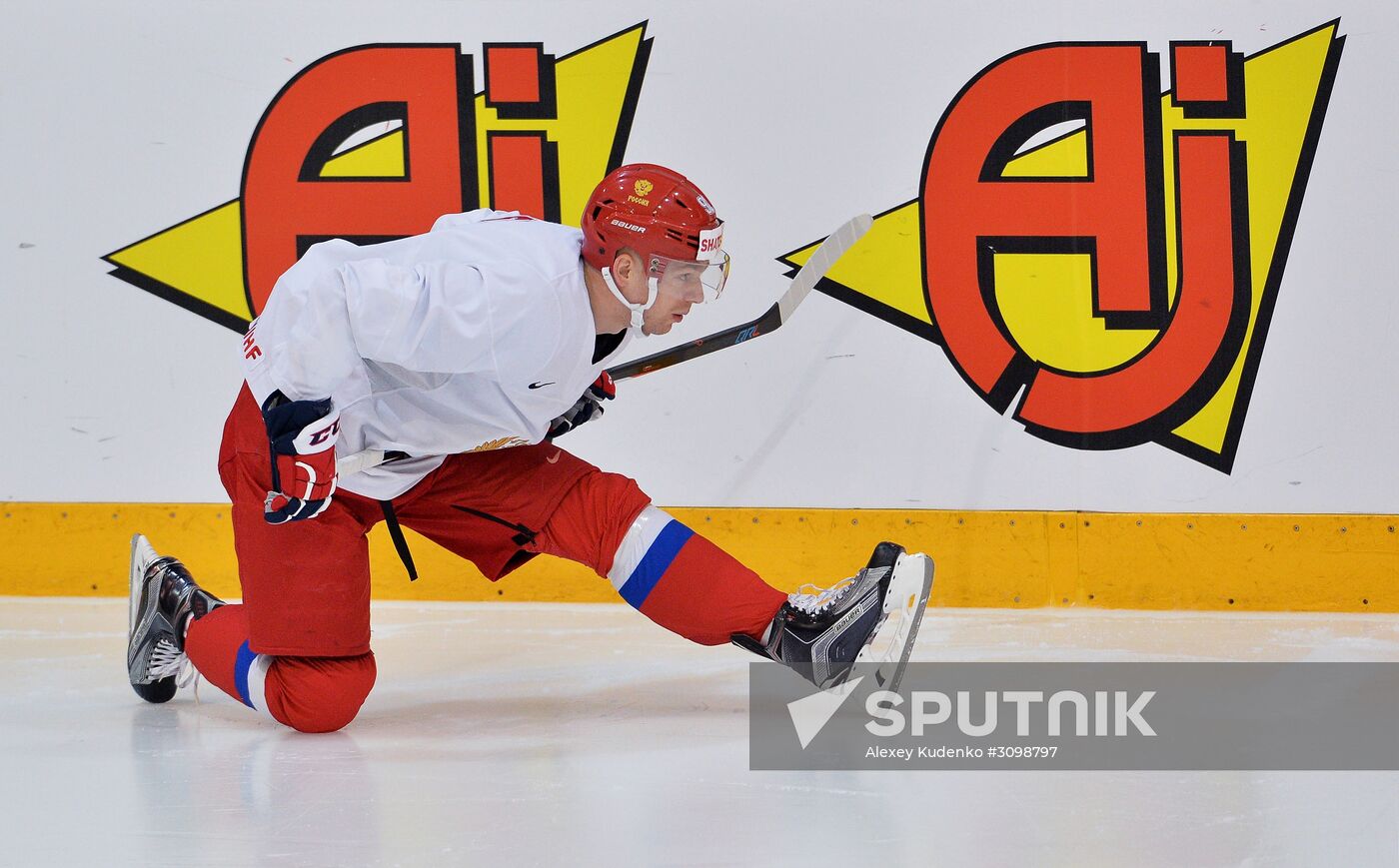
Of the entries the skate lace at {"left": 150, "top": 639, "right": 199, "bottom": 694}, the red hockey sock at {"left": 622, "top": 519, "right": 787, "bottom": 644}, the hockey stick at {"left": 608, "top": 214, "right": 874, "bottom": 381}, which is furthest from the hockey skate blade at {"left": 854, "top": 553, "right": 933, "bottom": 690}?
the skate lace at {"left": 150, "top": 639, "right": 199, "bottom": 694}

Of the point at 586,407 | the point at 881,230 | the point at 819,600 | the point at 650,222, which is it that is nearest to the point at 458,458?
the point at 586,407

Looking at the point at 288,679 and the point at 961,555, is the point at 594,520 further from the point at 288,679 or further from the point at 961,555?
the point at 961,555

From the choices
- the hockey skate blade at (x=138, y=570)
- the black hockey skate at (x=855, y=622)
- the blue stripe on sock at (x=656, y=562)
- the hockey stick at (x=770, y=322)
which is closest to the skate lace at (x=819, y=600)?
the black hockey skate at (x=855, y=622)

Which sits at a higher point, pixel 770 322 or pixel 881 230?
pixel 881 230

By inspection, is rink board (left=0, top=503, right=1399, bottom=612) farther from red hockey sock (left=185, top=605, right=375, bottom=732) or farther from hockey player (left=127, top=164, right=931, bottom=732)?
red hockey sock (left=185, top=605, right=375, bottom=732)

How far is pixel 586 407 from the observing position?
2383mm

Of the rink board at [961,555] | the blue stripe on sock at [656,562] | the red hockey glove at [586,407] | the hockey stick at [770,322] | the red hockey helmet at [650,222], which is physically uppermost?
the red hockey helmet at [650,222]

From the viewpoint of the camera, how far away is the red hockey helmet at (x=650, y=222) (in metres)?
2.01

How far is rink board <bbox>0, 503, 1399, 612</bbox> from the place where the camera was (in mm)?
3164

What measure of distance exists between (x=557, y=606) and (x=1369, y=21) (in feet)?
8.22

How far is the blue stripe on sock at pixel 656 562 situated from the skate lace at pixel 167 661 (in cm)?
83

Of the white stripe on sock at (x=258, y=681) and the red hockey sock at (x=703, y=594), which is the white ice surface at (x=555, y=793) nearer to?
the white stripe on sock at (x=258, y=681)

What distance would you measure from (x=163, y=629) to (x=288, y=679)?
388mm

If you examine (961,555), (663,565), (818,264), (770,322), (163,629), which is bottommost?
(961,555)
